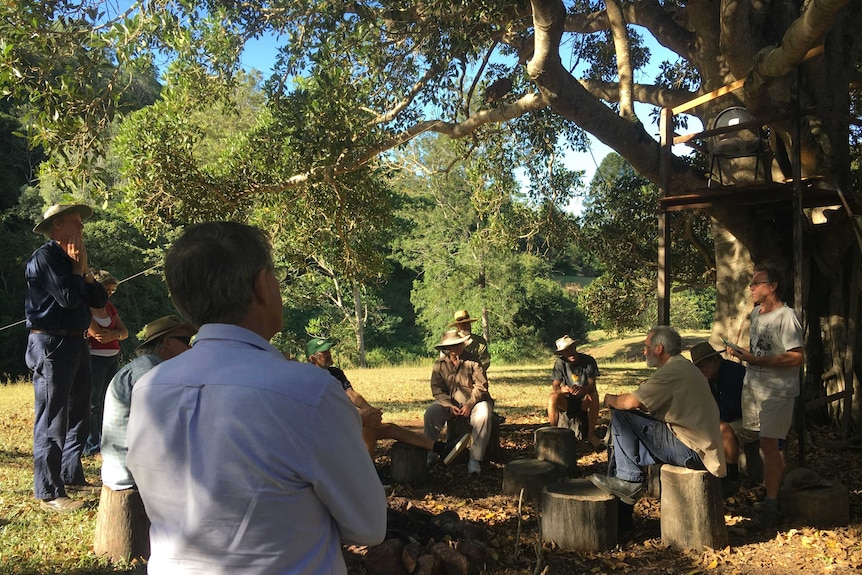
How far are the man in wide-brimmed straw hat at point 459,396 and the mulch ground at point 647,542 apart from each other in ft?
1.47

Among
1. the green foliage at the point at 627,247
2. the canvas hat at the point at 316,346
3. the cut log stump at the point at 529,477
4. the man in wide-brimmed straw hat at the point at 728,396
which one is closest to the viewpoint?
the cut log stump at the point at 529,477

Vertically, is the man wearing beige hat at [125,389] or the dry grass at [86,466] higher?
the man wearing beige hat at [125,389]

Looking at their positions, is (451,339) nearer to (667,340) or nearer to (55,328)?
(667,340)

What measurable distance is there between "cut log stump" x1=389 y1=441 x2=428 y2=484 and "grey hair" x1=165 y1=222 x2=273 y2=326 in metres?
4.90

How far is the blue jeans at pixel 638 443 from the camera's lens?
16.5 feet

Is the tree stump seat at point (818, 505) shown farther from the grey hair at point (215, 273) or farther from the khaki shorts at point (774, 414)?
the grey hair at point (215, 273)

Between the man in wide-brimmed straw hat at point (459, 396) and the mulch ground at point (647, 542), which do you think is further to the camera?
the man in wide-brimmed straw hat at point (459, 396)

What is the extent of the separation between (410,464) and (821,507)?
3272mm

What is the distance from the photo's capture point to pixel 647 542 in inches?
193

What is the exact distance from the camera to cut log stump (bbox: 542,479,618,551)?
15.5 ft

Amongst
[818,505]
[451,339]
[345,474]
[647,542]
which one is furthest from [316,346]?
[345,474]

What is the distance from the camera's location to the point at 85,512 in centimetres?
500

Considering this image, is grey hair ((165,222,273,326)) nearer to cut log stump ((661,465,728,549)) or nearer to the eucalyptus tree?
cut log stump ((661,465,728,549))

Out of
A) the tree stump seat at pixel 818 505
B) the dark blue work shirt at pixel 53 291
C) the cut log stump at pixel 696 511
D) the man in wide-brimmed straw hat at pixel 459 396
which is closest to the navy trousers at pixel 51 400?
the dark blue work shirt at pixel 53 291
